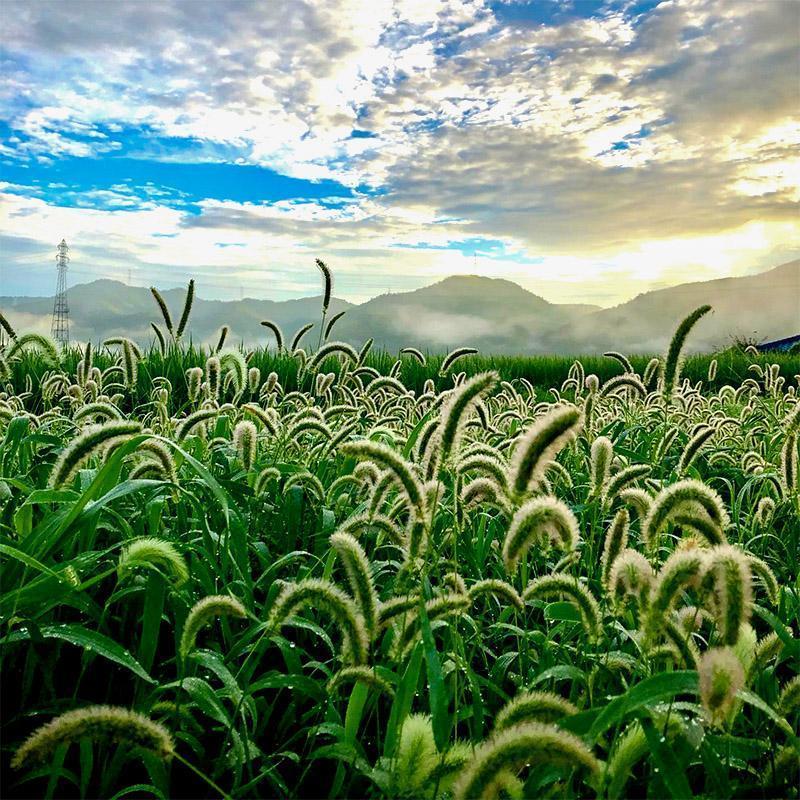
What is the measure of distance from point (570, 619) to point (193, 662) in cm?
125

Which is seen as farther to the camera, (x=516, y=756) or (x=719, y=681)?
(x=719, y=681)

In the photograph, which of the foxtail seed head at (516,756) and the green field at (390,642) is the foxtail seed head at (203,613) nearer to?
the green field at (390,642)

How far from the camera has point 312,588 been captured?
1763 millimetres

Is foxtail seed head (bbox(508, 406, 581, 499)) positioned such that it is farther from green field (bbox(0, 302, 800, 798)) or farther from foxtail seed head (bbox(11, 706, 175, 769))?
foxtail seed head (bbox(11, 706, 175, 769))

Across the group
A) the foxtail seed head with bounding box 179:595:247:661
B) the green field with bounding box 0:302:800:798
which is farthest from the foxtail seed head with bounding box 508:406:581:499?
the foxtail seed head with bounding box 179:595:247:661

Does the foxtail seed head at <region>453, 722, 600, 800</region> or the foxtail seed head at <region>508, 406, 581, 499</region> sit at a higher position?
the foxtail seed head at <region>508, 406, 581, 499</region>

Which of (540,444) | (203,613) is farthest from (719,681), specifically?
(203,613)

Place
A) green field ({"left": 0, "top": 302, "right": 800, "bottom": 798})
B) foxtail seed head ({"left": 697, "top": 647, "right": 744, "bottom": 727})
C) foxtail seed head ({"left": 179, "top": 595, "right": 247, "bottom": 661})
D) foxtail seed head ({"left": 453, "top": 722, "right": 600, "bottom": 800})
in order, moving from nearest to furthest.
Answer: foxtail seed head ({"left": 453, "top": 722, "right": 600, "bottom": 800})
foxtail seed head ({"left": 697, "top": 647, "right": 744, "bottom": 727})
green field ({"left": 0, "top": 302, "right": 800, "bottom": 798})
foxtail seed head ({"left": 179, "top": 595, "right": 247, "bottom": 661})

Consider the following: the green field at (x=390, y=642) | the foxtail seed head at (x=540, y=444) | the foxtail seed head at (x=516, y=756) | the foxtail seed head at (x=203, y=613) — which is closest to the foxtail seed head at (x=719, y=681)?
the green field at (x=390, y=642)

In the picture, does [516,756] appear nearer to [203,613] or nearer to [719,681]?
[719,681]

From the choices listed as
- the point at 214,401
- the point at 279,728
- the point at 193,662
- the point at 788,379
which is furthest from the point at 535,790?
the point at 788,379

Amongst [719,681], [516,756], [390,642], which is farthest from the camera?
[390,642]

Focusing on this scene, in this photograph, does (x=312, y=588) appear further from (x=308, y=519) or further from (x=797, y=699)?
(x=308, y=519)

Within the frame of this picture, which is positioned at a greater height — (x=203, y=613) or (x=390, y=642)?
(x=203, y=613)
